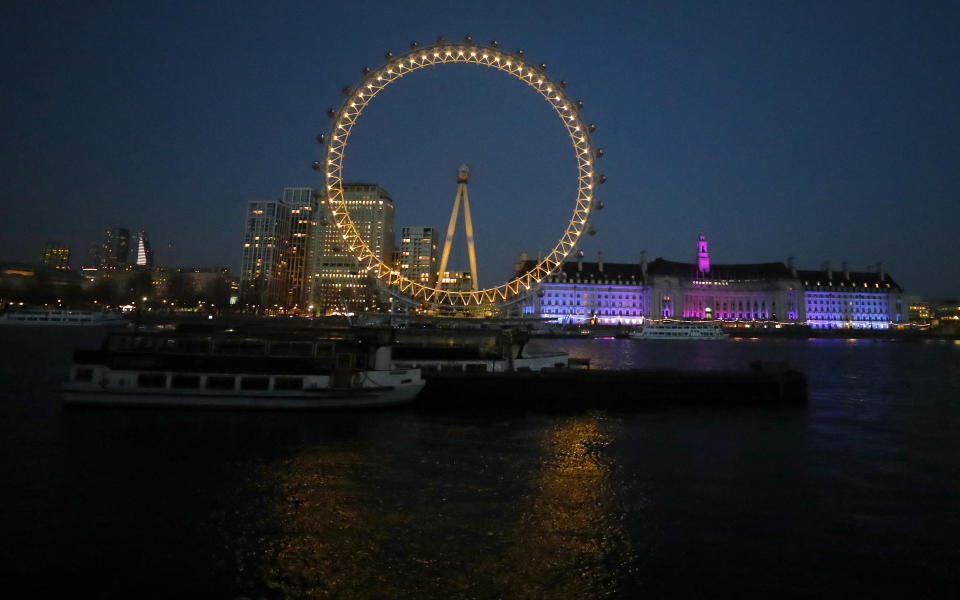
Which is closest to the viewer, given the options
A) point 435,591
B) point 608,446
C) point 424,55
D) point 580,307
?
point 435,591

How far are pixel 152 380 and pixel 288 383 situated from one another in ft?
18.7

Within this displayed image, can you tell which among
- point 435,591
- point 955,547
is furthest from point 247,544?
point 955,547

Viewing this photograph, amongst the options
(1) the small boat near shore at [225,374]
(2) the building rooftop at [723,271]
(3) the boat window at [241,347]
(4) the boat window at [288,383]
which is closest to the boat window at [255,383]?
(1) the small boat near shore at [225,374]

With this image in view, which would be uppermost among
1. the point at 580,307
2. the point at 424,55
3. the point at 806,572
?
the point at 424,55

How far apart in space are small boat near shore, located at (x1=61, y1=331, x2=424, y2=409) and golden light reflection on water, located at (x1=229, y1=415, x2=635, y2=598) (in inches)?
253

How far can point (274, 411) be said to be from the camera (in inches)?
912

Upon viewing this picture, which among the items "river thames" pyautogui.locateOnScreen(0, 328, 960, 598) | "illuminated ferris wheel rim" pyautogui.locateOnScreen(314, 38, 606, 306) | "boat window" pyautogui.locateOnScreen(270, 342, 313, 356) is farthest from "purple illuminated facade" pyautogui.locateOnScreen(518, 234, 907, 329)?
"river thames" pyautogui.locateOnScreen(0, 328, 960, 598)

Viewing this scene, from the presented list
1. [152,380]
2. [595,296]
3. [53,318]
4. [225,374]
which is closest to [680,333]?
[595,296]

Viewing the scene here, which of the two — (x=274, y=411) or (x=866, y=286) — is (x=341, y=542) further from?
(x=866, y=286)

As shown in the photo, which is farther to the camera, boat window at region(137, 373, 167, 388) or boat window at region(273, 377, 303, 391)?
boat window at region(273, 377, 303, 391)

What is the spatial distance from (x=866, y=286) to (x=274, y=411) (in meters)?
190

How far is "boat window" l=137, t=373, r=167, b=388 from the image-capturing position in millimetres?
22875

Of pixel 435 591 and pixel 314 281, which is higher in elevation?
pixel 314 281

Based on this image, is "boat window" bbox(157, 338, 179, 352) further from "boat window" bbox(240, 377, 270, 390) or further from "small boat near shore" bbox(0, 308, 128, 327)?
Result: "small boat near shore" bbox(0, 308, 128, 327)
